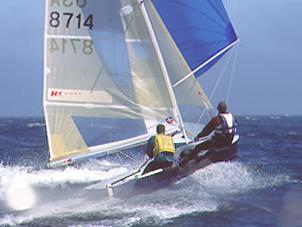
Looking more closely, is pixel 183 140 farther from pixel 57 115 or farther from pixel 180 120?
pixel 57 115

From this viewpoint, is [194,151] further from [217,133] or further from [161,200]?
[161,200]

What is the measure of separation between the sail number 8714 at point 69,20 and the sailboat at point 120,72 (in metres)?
0.02

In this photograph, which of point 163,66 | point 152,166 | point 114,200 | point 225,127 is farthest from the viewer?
point 163,66

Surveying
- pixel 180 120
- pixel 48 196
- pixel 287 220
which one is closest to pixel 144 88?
pixel 180 120

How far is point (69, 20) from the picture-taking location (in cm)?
1324

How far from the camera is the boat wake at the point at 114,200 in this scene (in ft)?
36.5

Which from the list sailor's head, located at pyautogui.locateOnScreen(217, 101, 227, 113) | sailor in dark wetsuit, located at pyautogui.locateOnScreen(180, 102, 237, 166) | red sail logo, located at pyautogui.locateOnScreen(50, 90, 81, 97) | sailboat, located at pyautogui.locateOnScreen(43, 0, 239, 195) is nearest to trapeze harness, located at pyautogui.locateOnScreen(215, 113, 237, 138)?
sailor in dark wetsuit, located at pyautogui.locateOnScreen(180, 102, 237, 166)

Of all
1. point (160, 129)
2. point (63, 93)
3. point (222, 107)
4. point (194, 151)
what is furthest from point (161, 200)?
point (63, 93)

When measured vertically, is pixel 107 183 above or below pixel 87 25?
below

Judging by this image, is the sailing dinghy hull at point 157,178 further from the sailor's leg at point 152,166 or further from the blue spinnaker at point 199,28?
the blue spinnaker at point 199,28

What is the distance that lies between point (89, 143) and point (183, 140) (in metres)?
2.02

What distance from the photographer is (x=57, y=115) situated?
13.5 meters

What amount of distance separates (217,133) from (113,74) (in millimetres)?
2594

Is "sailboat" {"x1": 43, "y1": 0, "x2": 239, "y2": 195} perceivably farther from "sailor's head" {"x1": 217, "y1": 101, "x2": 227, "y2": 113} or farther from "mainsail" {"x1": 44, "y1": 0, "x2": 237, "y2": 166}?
"sailor's head" {"x1": 217, "y1": 101, "x2": 227, "y2": 113}
